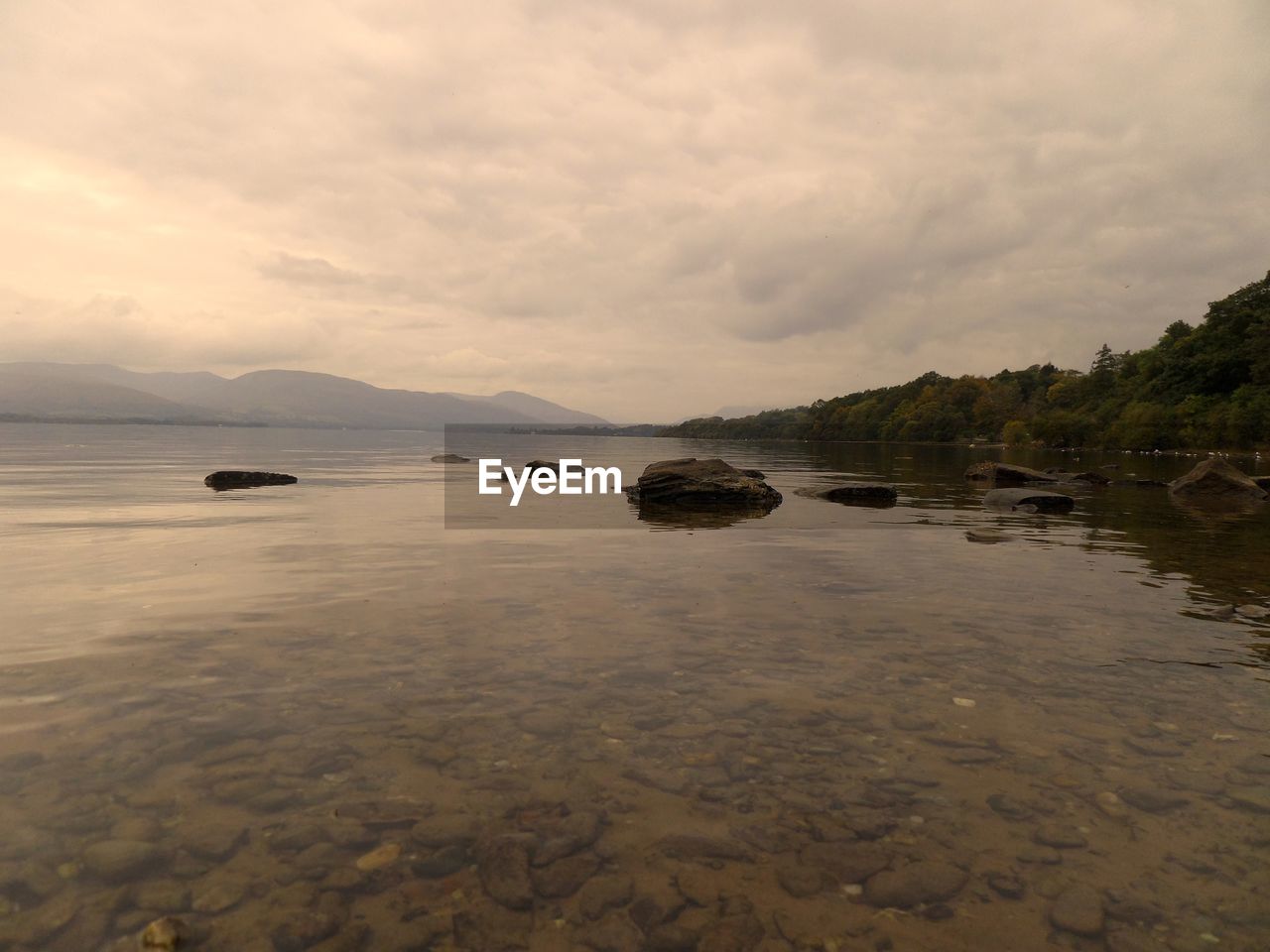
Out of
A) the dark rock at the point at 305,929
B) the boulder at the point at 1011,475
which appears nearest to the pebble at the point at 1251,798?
the dark rock at the point at 305,929

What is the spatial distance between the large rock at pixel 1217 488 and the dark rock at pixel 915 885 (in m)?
35.6

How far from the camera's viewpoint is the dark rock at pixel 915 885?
423 cm

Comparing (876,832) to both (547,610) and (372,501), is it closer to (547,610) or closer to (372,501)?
(547,610)

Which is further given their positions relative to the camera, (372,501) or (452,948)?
(372,501)

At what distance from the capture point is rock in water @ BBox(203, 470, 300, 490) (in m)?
34.7

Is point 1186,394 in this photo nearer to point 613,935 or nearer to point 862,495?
point 862,495

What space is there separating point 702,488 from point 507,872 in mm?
25431

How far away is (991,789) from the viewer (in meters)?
5.48

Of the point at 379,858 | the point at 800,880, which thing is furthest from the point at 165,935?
the point at 800,880

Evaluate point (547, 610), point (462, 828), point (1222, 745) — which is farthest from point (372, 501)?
point (1222, 745)

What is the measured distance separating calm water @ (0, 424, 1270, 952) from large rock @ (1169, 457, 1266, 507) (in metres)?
24.1

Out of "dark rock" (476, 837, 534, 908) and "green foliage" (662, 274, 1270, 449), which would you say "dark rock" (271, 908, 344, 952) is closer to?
"dark rock" (476, 837, 534, 908)

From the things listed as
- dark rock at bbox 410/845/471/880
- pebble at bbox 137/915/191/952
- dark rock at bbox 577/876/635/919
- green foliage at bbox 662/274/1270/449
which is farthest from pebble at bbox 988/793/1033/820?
green foliage at bbox 662/274/1270/449

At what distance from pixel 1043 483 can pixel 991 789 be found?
4147cm
